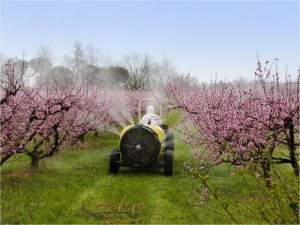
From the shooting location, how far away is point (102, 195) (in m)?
9.45

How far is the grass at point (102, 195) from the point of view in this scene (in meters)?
7.63

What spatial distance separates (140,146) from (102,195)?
10.1 ft

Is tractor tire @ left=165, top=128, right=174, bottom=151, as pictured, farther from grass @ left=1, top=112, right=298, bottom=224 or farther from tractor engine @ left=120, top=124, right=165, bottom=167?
tractor engine @ left=120, top=124, right=165, bottom=167

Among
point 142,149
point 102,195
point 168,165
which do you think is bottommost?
point 102,195

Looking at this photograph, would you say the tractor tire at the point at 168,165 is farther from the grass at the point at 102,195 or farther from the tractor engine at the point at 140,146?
the tractor engine at the point at 140,146

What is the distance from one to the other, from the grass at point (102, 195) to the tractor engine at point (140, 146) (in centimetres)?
53

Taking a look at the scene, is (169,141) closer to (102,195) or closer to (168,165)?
Answer: (168,165)

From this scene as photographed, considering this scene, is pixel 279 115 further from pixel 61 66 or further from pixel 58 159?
pixel 61 66

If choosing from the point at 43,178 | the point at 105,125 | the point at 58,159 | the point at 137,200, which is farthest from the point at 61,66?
the point at 137,200

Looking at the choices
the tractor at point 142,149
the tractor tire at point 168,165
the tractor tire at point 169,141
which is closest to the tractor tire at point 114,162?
the tractor at point 142,149

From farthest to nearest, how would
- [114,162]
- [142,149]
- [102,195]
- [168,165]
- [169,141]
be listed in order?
1. [169,141]
2. [114,162]
3. [142,149]
4. [168,165]
5. [102,195]

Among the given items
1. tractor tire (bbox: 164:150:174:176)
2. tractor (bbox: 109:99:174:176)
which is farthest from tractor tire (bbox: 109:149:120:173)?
tractor tire (bbox: 164:150:174:176)

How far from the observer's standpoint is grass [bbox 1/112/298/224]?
25.0 feet

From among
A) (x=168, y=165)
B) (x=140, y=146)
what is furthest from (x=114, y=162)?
(x=168, y=165)
